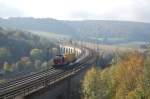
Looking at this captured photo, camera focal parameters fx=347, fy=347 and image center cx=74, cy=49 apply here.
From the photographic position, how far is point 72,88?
71.2 metres

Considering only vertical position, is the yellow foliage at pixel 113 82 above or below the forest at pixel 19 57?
above

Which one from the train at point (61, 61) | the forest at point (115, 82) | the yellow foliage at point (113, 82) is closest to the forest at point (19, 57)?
the train at point (61, 61)

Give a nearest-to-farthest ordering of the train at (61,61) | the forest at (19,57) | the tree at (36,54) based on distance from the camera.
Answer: the train at (61,61), the forest at (19,57), the tree at (36,54)

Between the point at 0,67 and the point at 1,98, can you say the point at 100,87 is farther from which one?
the point at 0,67

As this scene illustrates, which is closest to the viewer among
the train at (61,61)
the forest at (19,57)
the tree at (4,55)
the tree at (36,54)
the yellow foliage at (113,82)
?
the yellow foliage at (113,82)

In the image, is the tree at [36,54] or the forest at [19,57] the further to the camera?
the tree at [36,54]

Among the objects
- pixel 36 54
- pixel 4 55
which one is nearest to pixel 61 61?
pixel 4 55

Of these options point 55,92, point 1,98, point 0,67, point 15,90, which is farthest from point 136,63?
point 0,67

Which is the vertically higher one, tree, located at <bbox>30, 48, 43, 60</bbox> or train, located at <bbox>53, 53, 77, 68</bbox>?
train, located at <bbox>53, 53, 77, 68</bbox>

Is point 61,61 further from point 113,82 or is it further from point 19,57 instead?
point 19,57

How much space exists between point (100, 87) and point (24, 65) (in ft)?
331

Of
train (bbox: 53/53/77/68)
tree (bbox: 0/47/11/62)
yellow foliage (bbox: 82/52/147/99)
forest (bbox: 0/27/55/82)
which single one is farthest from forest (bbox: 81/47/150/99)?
tree (bbox: 0/47/11/62)

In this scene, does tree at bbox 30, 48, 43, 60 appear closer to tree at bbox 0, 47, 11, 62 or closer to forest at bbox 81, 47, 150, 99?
tree at bbox 0, 47, 11, 62

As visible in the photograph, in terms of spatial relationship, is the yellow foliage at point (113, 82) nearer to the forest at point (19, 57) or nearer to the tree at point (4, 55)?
the forest at point (19, 57)
